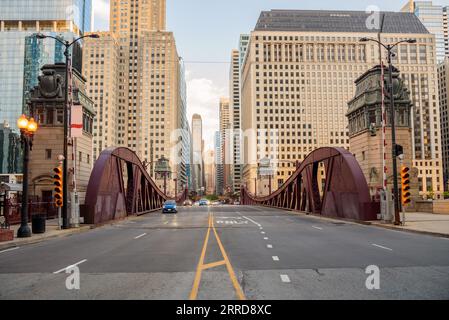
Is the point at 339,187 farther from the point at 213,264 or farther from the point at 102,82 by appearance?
the point at 102,82

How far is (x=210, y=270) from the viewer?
8930 millimetres

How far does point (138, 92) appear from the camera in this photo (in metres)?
166

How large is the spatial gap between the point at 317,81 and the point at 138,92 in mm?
77288

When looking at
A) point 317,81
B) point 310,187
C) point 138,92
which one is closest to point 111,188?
point 310,187

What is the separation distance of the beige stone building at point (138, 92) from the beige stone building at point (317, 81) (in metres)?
34.1

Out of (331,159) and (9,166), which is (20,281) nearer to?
(331,159)

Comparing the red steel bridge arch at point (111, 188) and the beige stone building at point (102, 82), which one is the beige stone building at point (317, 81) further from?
the red steel bridge arch at point (111, 188)

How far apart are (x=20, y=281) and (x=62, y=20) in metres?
139

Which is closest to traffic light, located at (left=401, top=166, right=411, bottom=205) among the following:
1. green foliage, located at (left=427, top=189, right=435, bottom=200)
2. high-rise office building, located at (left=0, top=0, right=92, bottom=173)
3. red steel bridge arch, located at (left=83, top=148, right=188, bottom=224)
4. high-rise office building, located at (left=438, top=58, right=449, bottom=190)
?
red steel bridge arch, located at (left=83, top=148, right=188, bottom=224)

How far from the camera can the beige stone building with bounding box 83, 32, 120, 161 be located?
14938cm

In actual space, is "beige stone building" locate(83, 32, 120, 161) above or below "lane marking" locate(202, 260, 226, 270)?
above

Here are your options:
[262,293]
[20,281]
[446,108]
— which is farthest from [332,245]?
[446,108]

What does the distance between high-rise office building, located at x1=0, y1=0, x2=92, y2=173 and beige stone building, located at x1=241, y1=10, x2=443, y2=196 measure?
235 ft

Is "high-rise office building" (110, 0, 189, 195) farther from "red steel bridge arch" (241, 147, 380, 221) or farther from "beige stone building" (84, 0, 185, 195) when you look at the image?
"red steel bridge arch" (241, 147, 380, 221)
